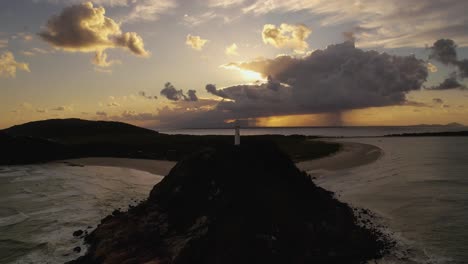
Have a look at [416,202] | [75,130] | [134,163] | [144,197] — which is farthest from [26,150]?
[75,130]

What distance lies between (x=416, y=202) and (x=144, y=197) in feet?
66.9

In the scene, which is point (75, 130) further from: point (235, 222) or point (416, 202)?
point (235, 222)

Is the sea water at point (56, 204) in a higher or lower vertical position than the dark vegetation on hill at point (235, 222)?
lower

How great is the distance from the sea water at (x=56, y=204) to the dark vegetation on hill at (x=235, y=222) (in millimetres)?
2301

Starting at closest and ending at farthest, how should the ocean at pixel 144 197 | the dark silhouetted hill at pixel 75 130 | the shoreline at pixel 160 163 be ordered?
the ocean at pixel 144 197, the shoreline at pixel 160 163, the dark silhouetted hill at pixel 75 130

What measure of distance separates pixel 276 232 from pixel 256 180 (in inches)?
121

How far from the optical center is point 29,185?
31.7 meters

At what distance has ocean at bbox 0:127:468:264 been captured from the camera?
15094 mm

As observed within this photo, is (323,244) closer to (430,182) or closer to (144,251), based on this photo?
(144,251)

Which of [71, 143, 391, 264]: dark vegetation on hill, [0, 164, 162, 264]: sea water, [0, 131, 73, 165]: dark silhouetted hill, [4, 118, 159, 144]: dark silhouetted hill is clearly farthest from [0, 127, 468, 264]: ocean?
[4, 118, 159, 144]: dark silhouetted hill

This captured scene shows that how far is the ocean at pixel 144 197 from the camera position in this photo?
15094mm

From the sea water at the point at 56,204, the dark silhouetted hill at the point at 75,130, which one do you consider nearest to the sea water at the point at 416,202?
the sea water at the point at 56,204

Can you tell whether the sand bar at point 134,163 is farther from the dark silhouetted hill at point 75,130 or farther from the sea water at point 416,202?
the dark silhouetted hill at point 75,130

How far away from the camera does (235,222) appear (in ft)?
42.7
